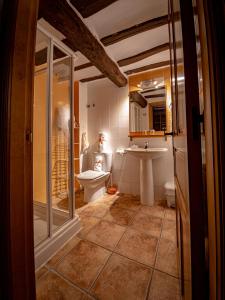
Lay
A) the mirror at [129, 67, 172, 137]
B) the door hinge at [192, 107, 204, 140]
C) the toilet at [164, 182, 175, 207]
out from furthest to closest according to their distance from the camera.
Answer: the mirror at [129, 67, 172, 137] < the toilet at [164, 182, 175, 207] < the door hinge at [192, 107, 204, 140]

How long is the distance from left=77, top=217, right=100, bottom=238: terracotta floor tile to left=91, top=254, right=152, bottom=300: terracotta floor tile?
47 cm

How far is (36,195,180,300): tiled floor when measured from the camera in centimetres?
92

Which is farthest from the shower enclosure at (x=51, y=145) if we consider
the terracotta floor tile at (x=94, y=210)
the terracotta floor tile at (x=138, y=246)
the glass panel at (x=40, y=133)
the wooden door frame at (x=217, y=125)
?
the wooden door frame at (x=217, y=125)

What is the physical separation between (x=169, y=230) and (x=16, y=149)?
5.74 ft

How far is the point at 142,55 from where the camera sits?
2014 millimetres

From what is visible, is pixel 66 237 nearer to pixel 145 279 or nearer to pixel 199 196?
pixel 145 279

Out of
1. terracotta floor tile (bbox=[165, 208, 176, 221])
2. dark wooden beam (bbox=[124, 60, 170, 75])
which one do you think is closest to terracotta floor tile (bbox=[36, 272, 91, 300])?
terracotta floor tile (bbox=[165, 208, 176, 221])

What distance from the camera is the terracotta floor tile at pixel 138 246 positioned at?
3.89ft

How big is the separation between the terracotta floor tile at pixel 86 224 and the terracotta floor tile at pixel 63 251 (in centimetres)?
9

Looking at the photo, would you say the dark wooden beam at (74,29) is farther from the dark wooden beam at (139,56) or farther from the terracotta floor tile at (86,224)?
the terracotta floor tile at (86,224)

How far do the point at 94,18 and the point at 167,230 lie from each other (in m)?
2.53

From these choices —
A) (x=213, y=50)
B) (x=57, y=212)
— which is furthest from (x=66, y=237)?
(x=213, y=50)

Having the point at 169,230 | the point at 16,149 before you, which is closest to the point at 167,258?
the point at 169,230

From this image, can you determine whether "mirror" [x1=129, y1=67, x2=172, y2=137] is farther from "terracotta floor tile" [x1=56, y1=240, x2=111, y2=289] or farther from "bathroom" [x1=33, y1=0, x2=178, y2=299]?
"terracotta floor tile" [x1=56, y1=240, x2=111, y2=289]
